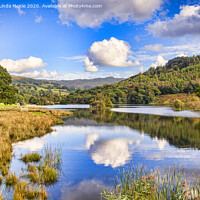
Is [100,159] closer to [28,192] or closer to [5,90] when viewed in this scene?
[28,192]

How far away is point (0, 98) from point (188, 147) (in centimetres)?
4865

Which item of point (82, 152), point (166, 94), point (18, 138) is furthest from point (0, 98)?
point (166, 94)

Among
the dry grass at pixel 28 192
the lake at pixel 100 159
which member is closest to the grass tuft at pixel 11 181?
the lake at pixel 100 159

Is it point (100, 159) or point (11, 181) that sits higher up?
point (11, 181)

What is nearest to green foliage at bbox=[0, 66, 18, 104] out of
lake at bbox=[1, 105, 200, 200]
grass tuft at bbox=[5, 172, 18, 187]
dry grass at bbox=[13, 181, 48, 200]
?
lake at bbox=[1, 105, 200, 200]

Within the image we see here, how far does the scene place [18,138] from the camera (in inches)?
934

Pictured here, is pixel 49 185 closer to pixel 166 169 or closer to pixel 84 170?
pixel 84 170

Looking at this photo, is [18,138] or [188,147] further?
[18,138]

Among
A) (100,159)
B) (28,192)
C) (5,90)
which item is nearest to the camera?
(28,192)

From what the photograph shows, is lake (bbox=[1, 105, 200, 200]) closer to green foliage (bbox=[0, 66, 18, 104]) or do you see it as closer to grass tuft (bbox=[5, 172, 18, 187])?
grass tuft (bbox=[5, 172, 18, 187])

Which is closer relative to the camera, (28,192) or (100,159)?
(28,192)

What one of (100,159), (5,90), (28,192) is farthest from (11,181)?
(5,90)

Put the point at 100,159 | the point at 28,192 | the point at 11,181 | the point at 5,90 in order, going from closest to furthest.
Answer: the point at 28,192, the point at 11,181, the point at 100,159, the point at 5,90

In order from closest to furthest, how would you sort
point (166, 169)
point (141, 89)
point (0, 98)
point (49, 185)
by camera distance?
point (49, 185), point (166, 169), point (0, 98), point (141, 89)
